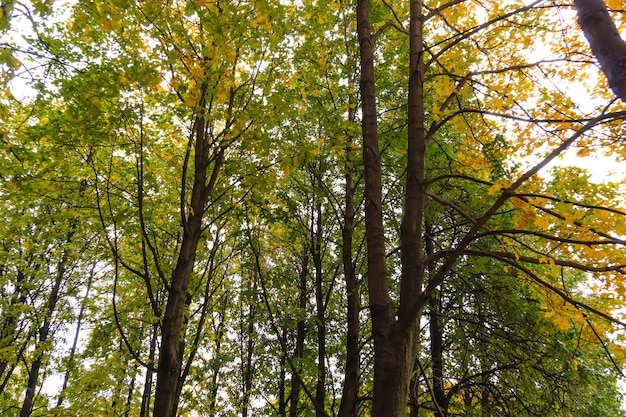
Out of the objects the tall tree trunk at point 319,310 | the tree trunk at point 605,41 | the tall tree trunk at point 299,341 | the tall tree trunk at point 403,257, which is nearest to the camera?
the tree trunk at point 605,41

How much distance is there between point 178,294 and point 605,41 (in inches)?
152

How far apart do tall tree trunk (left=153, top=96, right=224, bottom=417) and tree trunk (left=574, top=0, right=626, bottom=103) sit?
2.83 m

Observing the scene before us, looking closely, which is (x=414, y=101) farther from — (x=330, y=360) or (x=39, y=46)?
(x=330, y=360)

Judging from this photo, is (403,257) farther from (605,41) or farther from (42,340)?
(42,340)

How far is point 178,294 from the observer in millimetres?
3709

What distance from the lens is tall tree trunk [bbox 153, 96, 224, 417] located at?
3316 millimetres

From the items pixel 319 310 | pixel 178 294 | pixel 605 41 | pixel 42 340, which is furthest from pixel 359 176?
pixel 42 340

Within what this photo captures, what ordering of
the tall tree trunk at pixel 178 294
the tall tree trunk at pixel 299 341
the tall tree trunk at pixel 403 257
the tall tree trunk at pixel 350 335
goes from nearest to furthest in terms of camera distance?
the tall tree trunk at pixel 403 257 < the tall tree trunk at pixel 178 294 < the tall tree trunk at pixel 350 335 < the tall tree trunk at pixel 299 341

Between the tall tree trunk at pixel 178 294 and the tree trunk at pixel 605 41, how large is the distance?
9.27 ft

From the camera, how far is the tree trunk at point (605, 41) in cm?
144

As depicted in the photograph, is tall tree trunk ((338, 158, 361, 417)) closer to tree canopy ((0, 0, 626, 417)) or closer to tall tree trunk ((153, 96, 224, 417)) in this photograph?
tree canopy ((0, 0, 626, 417))

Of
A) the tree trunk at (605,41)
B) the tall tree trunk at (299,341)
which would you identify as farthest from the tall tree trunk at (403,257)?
the tall tree trunk at (299,341)

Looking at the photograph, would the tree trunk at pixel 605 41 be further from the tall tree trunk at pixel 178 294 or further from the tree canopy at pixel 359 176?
the tall tree trunk at pixel 178 294

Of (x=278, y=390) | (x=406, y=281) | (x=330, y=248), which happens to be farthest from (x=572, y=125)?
(x=278, y=390)
